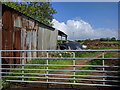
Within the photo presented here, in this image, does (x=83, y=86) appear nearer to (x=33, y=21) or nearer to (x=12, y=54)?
(x=12, y=54)

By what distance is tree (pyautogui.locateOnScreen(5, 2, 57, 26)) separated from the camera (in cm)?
1695

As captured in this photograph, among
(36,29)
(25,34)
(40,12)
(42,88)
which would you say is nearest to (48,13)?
(40,12)

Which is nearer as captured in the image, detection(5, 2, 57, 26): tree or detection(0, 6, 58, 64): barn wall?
detection(0, 6, 58, 64): barn wall

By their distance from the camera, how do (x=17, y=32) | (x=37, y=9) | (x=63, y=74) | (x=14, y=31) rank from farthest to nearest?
(x=37, y=9) → (x=17, y=32) → (x=14, y=31) → (x=63, y=74)

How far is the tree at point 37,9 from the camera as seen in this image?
16947 millimetres

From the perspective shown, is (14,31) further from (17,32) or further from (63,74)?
(63,74)

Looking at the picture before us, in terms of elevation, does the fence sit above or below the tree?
below

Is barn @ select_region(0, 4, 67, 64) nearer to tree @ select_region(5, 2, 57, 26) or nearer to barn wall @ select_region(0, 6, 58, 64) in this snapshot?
barn wall @ select_region(0, 6, 58, 64)

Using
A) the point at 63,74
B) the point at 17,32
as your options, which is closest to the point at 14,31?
the point at 17,32

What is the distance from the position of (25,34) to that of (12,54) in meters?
1.47

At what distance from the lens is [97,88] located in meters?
3.51

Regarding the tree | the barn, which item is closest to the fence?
the barn

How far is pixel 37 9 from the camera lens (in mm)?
18250

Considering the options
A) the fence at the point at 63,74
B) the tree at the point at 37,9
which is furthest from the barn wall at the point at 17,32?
the tree at the point at 37,9
